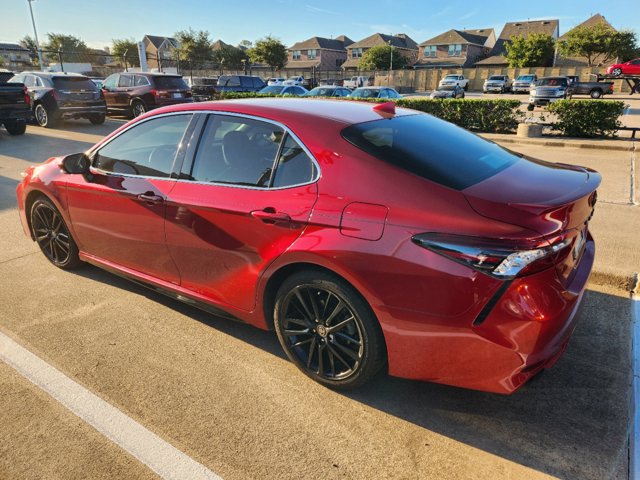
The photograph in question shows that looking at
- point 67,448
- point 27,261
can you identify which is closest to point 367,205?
point 67,448

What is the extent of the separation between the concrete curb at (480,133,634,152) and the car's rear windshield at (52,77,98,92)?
12.8m

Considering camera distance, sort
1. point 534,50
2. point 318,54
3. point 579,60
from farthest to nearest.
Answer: point 318,54
point 579,60
point 534,50

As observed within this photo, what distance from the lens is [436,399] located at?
2.73 m

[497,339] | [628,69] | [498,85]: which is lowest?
[497,339]

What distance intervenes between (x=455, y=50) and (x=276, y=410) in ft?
256

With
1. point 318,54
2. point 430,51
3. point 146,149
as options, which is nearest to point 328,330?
point 146,149

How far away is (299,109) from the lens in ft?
9.83

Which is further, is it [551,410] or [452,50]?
[452,50]

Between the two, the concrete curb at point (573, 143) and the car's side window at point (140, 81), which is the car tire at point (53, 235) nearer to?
the concrete curb at point (573, 143)

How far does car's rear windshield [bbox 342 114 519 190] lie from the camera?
247 cm

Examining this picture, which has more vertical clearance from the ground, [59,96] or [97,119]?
[59,96]

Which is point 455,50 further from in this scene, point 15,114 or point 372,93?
point 15,114

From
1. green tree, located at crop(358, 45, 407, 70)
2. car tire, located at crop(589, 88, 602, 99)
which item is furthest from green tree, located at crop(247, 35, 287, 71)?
car tire, located at crop(589, 88, 602, 99)

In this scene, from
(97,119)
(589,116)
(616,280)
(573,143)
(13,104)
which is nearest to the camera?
(616,280)
